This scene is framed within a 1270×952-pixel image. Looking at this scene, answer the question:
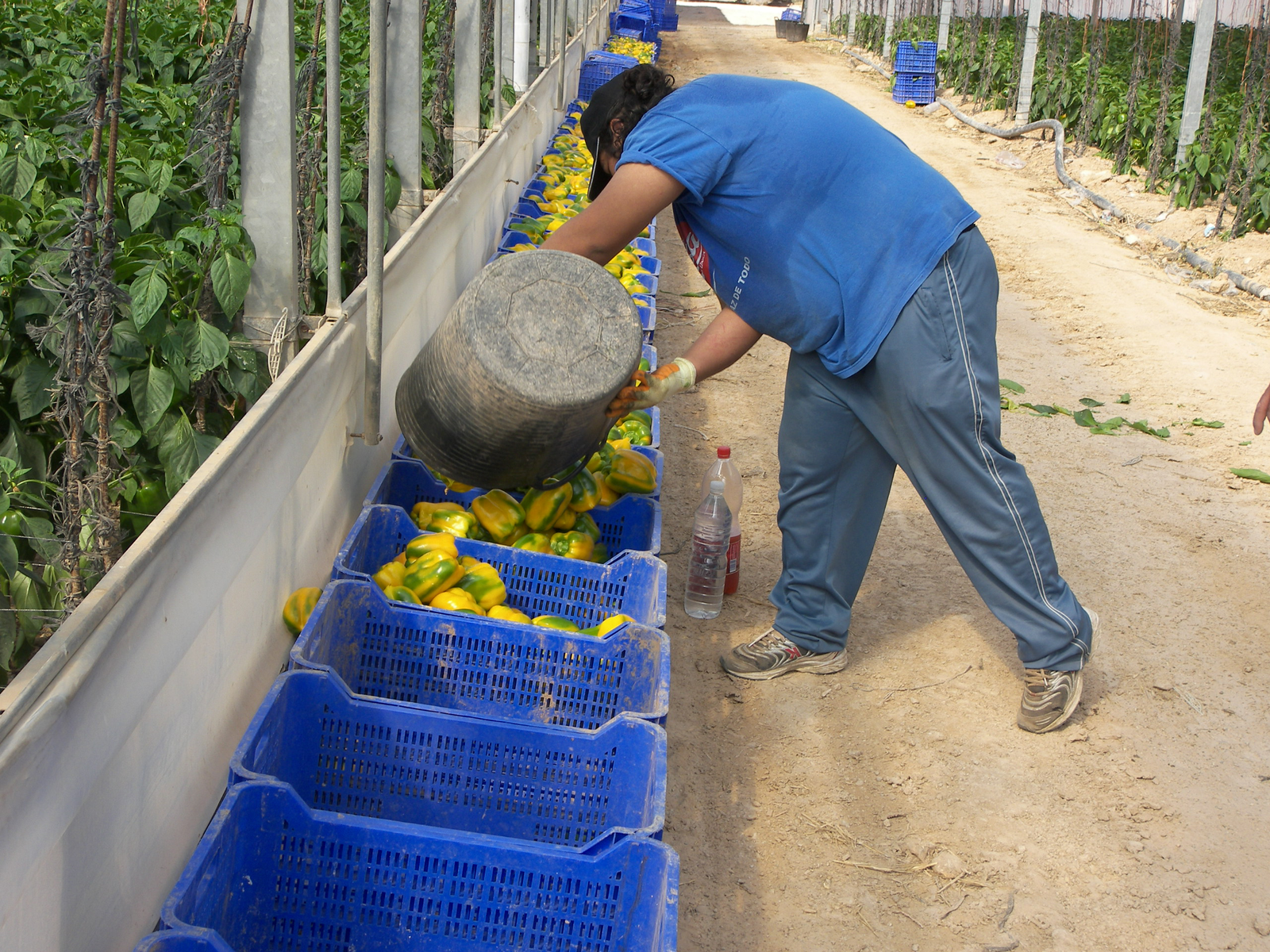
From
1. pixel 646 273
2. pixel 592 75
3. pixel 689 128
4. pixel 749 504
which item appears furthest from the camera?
pixel 592 75

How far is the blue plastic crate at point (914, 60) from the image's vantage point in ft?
56.5

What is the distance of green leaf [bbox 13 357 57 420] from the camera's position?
2604 mm

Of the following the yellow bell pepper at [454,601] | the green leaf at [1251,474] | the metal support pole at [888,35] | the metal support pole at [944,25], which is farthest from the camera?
the metal support pole at [888,35]

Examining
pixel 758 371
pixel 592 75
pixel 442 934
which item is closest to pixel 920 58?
pixel 592 75

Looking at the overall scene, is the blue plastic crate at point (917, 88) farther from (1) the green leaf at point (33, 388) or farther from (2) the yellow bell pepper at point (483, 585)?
(1) the green leaf at point (33, 388)

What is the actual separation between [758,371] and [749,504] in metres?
1.83

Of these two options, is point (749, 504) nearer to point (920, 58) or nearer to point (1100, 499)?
point (1100, 499)

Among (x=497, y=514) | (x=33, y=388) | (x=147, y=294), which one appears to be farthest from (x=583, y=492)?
(x=33, y=388)

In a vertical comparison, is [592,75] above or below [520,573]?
above

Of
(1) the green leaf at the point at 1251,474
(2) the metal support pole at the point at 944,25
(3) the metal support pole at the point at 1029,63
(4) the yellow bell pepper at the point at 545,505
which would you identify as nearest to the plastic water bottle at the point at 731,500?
(4) the yellow bell pepper at the point at 545,505

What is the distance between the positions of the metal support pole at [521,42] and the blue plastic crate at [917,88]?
35.9 feet

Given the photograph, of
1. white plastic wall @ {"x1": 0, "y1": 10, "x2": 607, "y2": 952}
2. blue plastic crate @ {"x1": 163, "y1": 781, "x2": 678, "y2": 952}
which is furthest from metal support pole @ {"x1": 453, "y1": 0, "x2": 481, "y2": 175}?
blue plastic crate @ {"x1": 163, "y1": 781, "x2": 678, "y2": 952}

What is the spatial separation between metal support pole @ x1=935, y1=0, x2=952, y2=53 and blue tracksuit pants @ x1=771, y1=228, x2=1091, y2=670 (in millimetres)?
18281

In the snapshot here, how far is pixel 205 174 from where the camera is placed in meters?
2.92
